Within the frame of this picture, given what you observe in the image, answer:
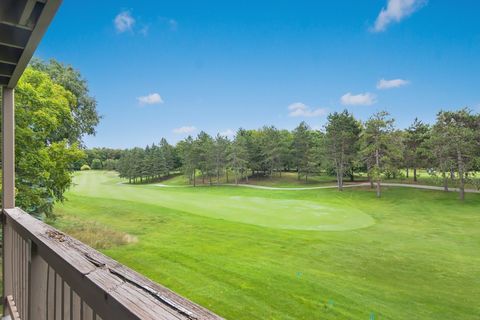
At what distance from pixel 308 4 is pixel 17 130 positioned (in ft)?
137

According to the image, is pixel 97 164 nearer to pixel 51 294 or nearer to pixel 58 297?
pixel 51 294

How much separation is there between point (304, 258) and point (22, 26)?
7.60m

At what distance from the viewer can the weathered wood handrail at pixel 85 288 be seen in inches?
21.9

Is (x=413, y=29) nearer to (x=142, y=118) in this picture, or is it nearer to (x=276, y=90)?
(x=276, y=90)

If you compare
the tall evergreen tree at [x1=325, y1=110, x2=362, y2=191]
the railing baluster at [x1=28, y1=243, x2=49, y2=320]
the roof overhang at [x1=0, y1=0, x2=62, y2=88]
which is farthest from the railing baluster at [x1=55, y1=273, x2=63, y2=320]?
the tall evergreen tree at [x1=325, y1=110, x2=362, y2=191]

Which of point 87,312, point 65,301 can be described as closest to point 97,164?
point 65,301

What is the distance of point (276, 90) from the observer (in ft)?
271

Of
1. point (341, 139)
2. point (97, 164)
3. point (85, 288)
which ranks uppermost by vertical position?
point (341, 139)

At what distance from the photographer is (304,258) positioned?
7742 millimetres

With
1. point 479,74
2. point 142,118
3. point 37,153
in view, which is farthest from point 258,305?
point 142,118

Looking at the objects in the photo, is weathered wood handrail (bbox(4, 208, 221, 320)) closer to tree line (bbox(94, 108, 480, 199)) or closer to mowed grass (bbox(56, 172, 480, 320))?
mowed grass (bbox(56, 172, 480, 320))

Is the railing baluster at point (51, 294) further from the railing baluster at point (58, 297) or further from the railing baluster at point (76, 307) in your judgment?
the railing baluster at point (76, 307)

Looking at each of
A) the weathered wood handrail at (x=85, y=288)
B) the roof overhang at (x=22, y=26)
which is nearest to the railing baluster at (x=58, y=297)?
the weathered wood handrail at (x=85, y=288)

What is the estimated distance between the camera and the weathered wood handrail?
0.56 meters
